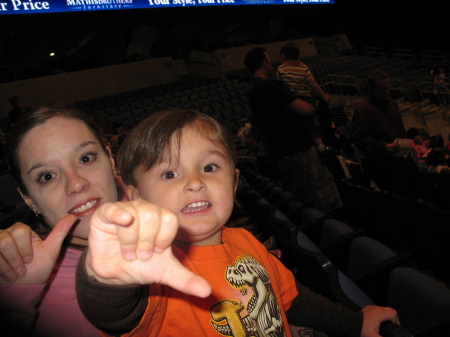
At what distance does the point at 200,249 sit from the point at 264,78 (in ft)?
5.99

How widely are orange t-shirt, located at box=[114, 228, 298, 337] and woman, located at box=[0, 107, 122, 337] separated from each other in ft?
0.59

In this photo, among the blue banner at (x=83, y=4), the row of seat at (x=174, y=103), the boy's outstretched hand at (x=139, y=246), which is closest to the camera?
the boy's outstretched hand at (x=139, y=246)

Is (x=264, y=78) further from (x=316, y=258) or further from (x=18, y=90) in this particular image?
(x=18, y=90)

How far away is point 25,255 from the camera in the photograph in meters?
0.59

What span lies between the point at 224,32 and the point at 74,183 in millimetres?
15102


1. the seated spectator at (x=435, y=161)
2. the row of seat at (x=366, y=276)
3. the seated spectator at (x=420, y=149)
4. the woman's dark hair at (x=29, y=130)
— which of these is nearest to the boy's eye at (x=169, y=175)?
the woman's dark hair at (x=29, y=130)

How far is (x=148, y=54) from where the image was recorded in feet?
42.1

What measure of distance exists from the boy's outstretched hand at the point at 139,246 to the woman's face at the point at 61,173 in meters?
0.32

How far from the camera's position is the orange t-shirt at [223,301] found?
676 mm

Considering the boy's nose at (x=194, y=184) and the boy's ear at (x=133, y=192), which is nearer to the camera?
the boy's nose at (x=194, y=184)

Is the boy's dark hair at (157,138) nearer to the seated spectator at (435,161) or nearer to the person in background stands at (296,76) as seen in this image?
the person in background stands at (296,76)

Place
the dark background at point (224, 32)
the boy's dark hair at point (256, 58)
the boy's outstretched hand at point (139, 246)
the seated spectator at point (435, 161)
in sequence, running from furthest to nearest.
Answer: the dark background at point (224, 32), the seated spectator at point (435, 161), the boy's dark hair at point (256, 58), the boy's outstretched hand at point (139, 246)

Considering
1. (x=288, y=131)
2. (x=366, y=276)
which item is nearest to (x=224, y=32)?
(x=288, y=131)

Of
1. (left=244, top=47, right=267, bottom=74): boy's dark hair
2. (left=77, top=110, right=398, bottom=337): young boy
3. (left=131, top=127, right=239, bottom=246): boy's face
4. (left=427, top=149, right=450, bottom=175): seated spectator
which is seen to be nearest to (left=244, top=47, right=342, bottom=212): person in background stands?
(left=244, top=47, right=267, bottom=74): boy's dark hair
